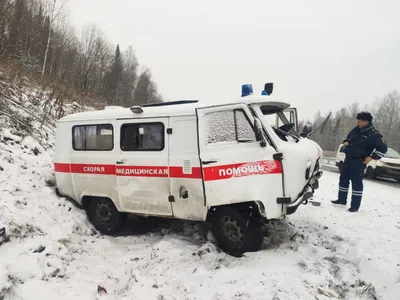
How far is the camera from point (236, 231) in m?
4.92

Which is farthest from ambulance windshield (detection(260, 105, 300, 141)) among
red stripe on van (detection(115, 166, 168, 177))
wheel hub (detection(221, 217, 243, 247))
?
red stripe on van (detection(115, 166, 168, 177))

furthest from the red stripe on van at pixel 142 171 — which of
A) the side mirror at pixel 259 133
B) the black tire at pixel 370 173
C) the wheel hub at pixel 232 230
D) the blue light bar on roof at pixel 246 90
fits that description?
the black tire at pixel 370 173

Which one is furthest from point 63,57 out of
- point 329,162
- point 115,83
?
point 329,162

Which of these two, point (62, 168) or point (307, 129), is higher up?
point (307, 129)

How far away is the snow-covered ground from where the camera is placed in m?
3.91

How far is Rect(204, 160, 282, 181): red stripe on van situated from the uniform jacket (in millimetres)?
2883

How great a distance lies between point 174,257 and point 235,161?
179cm

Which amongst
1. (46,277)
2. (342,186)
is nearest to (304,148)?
(342,186)

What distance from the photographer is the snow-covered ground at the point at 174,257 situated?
3.91 metres

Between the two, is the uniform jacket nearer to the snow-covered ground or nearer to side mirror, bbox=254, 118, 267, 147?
the snow-covered ground

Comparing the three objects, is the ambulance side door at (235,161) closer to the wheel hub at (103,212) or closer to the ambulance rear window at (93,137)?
the ambulance rear window at (93,137)

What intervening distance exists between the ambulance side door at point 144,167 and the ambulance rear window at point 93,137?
0.30 meters

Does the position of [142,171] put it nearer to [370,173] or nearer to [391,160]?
[370,173]

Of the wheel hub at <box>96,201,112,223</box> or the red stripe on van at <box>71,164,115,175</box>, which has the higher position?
the red stripe on van at <box>71,164,115,175</box>
